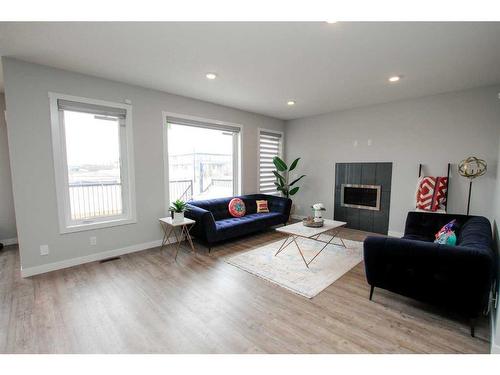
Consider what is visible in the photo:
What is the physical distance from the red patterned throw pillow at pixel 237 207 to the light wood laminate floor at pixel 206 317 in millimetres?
1684

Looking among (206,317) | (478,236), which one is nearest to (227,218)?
(206,317)

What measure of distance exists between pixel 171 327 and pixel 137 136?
283 centimetres

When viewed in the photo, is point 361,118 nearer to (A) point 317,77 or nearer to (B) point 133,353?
(A) point 317,77

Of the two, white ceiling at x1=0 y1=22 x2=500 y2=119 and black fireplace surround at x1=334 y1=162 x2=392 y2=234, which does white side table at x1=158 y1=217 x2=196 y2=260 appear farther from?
black fireplace surround at x1=334 y1=162 x2=392 y2=234

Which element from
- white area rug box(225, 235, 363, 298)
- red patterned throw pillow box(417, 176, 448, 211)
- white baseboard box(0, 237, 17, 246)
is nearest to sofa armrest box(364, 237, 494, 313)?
white area rug box(225, 235, 363, 298)

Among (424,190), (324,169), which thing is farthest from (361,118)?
(424,190)

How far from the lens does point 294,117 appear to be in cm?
588

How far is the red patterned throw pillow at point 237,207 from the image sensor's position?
4.58 m

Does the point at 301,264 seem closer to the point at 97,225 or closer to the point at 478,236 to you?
the point at 478,236

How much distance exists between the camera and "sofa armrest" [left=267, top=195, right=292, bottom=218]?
16.3 ft

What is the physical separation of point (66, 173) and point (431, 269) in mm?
4208

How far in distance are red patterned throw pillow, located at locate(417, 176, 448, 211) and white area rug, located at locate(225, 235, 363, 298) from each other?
4.25 feet

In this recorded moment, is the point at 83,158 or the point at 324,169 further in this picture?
the point at 324,169
